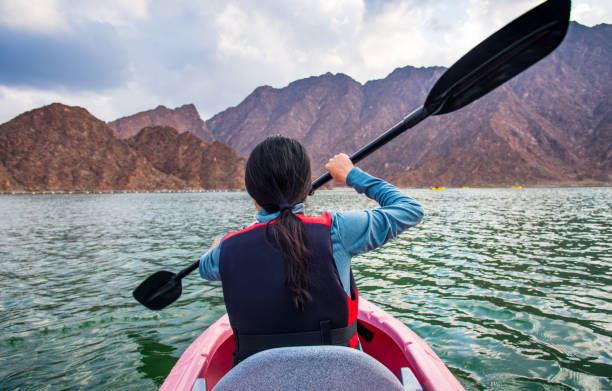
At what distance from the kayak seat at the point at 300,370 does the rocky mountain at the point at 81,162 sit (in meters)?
162

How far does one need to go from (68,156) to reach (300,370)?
183003 millimetres

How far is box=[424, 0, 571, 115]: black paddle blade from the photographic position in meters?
2.08

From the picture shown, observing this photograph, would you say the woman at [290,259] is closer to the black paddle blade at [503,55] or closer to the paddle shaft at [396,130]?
the paddle shaft at [396,130]

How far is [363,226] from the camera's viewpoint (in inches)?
65.5

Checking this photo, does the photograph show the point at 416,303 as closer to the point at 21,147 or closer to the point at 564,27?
the point at 564,27

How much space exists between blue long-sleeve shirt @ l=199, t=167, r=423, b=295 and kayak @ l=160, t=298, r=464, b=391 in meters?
0.54

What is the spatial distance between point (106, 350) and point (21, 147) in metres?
186

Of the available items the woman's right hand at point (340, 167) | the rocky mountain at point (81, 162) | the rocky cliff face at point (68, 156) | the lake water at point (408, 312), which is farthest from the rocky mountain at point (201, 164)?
the woman's right hand at point (340, 167)

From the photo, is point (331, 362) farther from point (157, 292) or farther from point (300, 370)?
point (157, 292)

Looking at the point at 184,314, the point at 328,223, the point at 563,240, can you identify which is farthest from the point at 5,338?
the point at 563,240

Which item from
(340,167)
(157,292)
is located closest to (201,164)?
(157,292)

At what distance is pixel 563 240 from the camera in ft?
40.9

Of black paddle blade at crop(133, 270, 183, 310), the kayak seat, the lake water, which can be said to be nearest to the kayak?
the kayak seat

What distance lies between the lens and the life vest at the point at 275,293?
152 cm
